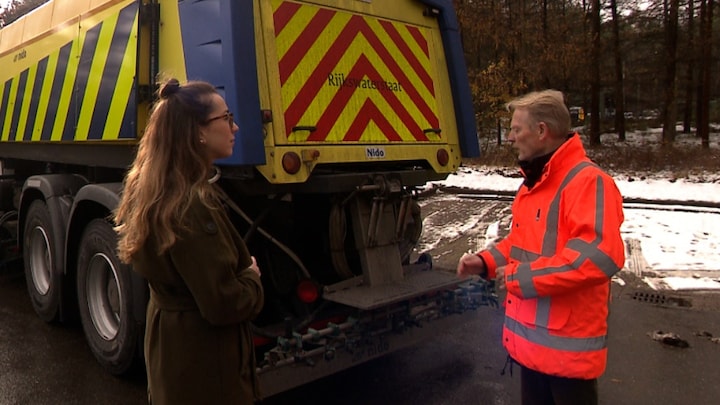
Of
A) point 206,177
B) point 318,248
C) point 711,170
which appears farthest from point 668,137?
point 206,177

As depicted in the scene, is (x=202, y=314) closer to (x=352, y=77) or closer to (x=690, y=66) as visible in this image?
(x=352, y=77)

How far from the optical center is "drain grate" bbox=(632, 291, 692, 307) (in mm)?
5212

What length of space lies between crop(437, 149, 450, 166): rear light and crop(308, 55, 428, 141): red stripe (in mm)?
165

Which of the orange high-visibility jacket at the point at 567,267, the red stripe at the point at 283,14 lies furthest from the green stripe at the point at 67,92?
the orange high-visibility jacket at the point at 567,267

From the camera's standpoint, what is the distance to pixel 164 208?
1719mm

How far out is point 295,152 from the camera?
3.33m

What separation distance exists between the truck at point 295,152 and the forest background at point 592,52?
44.4 ft

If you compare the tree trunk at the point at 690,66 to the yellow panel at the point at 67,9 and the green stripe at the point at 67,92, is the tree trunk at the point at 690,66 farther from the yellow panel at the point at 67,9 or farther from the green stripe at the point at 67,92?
the green stripe at the point at 67,92

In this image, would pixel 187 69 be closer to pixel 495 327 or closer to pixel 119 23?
pixel 119 23

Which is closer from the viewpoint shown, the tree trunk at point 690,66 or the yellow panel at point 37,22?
the yellow panel at point 37,22

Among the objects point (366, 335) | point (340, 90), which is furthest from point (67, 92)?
point (366, 335)

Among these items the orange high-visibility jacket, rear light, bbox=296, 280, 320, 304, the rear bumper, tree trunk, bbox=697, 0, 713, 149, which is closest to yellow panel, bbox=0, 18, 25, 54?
rear light, bbox=296, 280, 320, 304

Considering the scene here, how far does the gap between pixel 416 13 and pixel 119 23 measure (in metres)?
2.07

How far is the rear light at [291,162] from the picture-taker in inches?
128
